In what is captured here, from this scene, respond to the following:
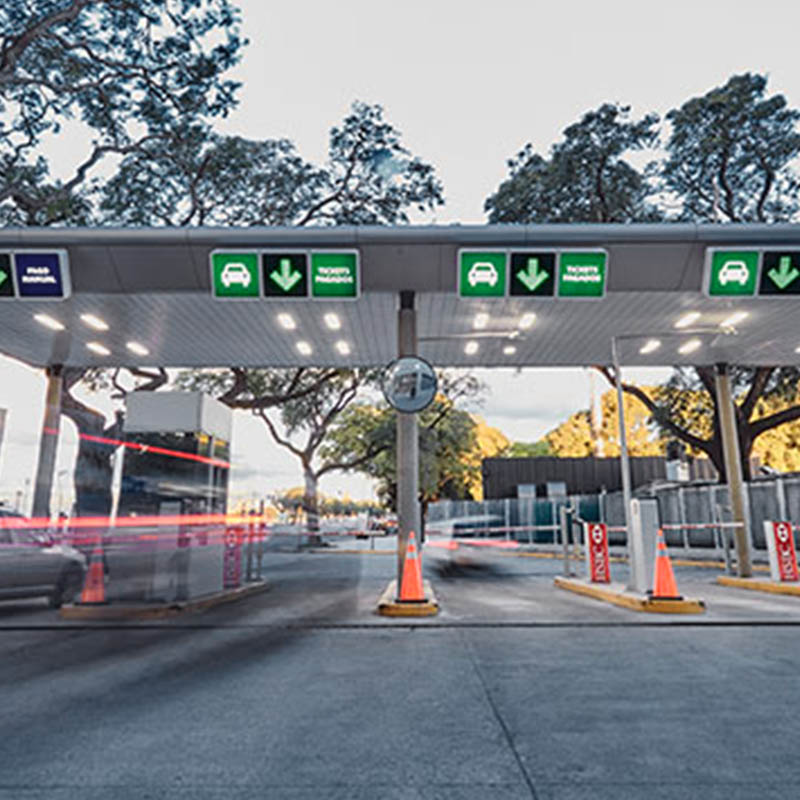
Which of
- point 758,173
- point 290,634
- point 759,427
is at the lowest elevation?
point 290,634

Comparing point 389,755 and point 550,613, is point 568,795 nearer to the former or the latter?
point 389,755

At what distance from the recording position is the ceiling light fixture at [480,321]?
10822 mm

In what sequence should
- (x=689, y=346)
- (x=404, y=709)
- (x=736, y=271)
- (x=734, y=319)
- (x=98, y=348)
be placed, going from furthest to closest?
(x=98, y=348) → (x=689, y=346) → (x=734, y=319) → (x=736, y=271) → (x=404, y=709)


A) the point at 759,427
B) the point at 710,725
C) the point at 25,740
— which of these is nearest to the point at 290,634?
the point at 25,740

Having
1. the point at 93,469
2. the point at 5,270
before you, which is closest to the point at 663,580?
the point at 5,270

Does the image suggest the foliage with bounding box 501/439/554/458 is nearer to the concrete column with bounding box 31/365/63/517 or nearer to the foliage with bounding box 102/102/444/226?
the foliage with bounding box 102/102/444/226

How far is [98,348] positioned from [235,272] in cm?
654

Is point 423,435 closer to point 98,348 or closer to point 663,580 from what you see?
point 98,348

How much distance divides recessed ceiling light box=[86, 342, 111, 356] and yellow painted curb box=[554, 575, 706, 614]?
35.8 feet

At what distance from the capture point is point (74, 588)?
9.20 meters

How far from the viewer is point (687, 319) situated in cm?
1099

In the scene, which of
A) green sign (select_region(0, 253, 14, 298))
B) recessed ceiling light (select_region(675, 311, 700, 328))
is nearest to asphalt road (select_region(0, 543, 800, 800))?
green sign (select_region(0, 253, 14, 298))

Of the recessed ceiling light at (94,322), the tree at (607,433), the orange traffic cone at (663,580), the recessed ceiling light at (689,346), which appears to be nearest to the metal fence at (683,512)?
the orange traffic cone at (663,580)

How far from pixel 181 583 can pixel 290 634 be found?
3685 millimetres
